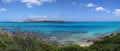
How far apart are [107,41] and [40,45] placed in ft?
7.75

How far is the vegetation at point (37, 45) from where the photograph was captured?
1002 centimetres

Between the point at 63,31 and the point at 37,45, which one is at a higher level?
the point at 37,45

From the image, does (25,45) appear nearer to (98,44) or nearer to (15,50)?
(15,50)

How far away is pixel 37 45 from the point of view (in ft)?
34.3

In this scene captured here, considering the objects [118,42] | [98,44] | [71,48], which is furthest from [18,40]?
[118,42]

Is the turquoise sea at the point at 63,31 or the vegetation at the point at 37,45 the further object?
the turquoise sea at the point at 63,31

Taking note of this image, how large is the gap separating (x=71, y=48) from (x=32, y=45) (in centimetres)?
135

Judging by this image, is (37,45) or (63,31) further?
(63,31)

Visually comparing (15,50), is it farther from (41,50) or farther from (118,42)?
(118,42)

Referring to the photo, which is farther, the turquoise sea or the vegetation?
the turquoise sea

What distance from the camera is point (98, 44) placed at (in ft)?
34.8

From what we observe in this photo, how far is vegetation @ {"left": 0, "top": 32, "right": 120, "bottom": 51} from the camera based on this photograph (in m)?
10.0

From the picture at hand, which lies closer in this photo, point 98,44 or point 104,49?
point 104,49

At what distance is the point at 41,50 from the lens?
10211 mm
